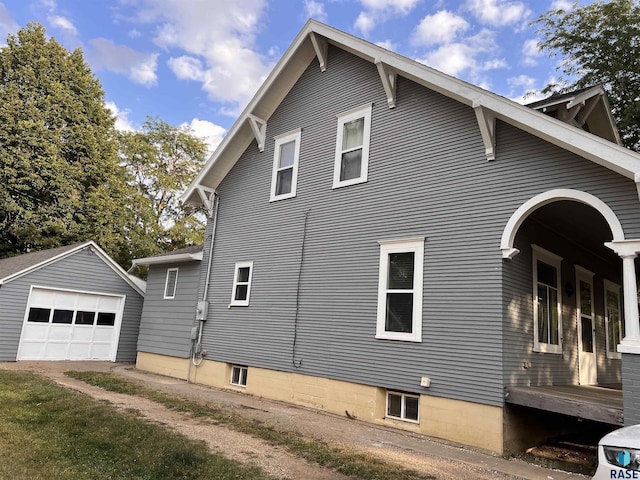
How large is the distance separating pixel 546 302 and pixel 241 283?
6.78 meters

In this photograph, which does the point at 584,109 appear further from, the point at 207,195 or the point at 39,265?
the point at 39,265

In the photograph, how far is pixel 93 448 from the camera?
17.8 feet

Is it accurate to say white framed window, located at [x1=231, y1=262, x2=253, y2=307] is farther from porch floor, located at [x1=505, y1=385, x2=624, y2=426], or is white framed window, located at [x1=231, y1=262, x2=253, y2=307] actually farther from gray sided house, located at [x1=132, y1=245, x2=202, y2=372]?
porch floor, located at [x1=505, y1=385, x2=624, y2=426]

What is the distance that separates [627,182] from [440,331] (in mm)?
3379

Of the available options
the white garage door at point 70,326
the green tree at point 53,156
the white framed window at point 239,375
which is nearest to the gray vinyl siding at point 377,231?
the white framed window at point 239,375

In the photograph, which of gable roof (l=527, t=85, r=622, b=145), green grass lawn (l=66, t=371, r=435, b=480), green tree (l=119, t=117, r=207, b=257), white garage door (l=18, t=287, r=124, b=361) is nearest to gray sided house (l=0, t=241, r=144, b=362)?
white garage door (l=18, t=287, r=124, b=361)

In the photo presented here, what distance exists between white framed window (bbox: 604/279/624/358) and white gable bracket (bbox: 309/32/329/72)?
871cm

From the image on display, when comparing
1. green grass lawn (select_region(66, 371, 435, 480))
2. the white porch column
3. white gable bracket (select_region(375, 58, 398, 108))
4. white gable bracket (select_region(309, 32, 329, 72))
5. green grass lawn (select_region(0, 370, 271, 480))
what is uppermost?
white gable bracket (select_region(309, 32, 329, 72))

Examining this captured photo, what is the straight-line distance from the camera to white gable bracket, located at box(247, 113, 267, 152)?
1139 centimetres

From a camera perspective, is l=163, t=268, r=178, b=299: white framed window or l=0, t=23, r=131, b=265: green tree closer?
l=163, t=268, r=178, b=299: white framed window

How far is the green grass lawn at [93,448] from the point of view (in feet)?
15.3

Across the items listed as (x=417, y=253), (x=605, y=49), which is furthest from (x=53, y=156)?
(x=605, y=49)

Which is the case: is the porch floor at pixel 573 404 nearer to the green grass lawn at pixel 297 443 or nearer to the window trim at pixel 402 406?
the window trim at pixel 402 406

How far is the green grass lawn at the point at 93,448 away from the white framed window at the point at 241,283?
13.3 ft
